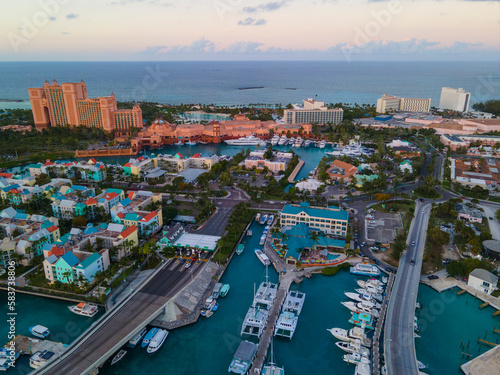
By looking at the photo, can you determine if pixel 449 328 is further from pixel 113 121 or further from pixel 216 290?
pixel 113 121

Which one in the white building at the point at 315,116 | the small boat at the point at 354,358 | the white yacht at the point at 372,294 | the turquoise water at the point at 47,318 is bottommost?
the small boat at the point at 354,358

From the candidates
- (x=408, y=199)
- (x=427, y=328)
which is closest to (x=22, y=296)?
(x=427, y=328)

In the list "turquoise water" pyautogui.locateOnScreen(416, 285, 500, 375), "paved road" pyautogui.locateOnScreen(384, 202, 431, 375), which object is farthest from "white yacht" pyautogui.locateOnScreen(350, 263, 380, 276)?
"turquoise water" pyautogui.locateOnScreen(416, 285, 500, 375)

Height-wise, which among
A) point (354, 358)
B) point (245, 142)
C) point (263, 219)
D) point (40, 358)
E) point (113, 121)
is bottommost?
point (354, 358)

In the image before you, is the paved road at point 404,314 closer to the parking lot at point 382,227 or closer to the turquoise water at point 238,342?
the parking lot at point 382,227

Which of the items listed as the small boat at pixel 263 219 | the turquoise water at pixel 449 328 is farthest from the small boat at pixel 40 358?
the small boat at pixel 263 219

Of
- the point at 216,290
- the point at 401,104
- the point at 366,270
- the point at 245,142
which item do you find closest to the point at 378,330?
the point at 366,270
